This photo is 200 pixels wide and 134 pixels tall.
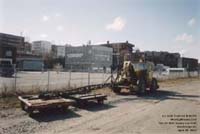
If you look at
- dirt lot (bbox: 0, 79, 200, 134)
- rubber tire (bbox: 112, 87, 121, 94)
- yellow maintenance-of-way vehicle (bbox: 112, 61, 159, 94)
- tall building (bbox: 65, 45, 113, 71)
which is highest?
tall building (bbox: 65, 45, 113, 71)

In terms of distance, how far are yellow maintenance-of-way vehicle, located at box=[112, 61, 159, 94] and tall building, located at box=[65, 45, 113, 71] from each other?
72.5 meters

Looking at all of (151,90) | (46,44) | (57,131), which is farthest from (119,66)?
(46,44)

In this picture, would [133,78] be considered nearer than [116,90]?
No

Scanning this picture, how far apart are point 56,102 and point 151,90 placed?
37.7 feet

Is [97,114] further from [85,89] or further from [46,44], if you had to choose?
[46,44]

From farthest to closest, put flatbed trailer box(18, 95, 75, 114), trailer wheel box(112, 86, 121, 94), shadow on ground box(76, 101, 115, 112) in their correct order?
trailer wheel box(112, 86, 121, 94), shadow on ground box(76, 101, 115, 112), flatbed trailer box(18, 95, 75, 114)

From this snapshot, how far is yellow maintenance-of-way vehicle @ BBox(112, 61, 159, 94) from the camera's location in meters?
18.2

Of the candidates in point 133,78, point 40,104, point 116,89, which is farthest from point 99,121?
point 133,78

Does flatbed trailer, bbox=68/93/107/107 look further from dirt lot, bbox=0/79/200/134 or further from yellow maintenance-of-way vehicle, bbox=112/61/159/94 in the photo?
yellow maintenance-of-way vehicle, bbox=112/61/159/94

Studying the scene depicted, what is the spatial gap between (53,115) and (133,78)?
972 centimetres

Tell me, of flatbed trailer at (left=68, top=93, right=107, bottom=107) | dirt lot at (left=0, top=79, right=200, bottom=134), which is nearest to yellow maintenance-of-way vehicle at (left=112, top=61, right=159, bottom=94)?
flatbed trailer at (left=68, top=93, right=107, bottom=107)

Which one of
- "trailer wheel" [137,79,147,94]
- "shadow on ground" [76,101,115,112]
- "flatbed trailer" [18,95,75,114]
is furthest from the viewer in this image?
"trailer wheel" [137,79,147,94]

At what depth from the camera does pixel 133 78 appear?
18.9 m

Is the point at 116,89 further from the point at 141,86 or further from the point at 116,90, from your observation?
the point at 141,86
